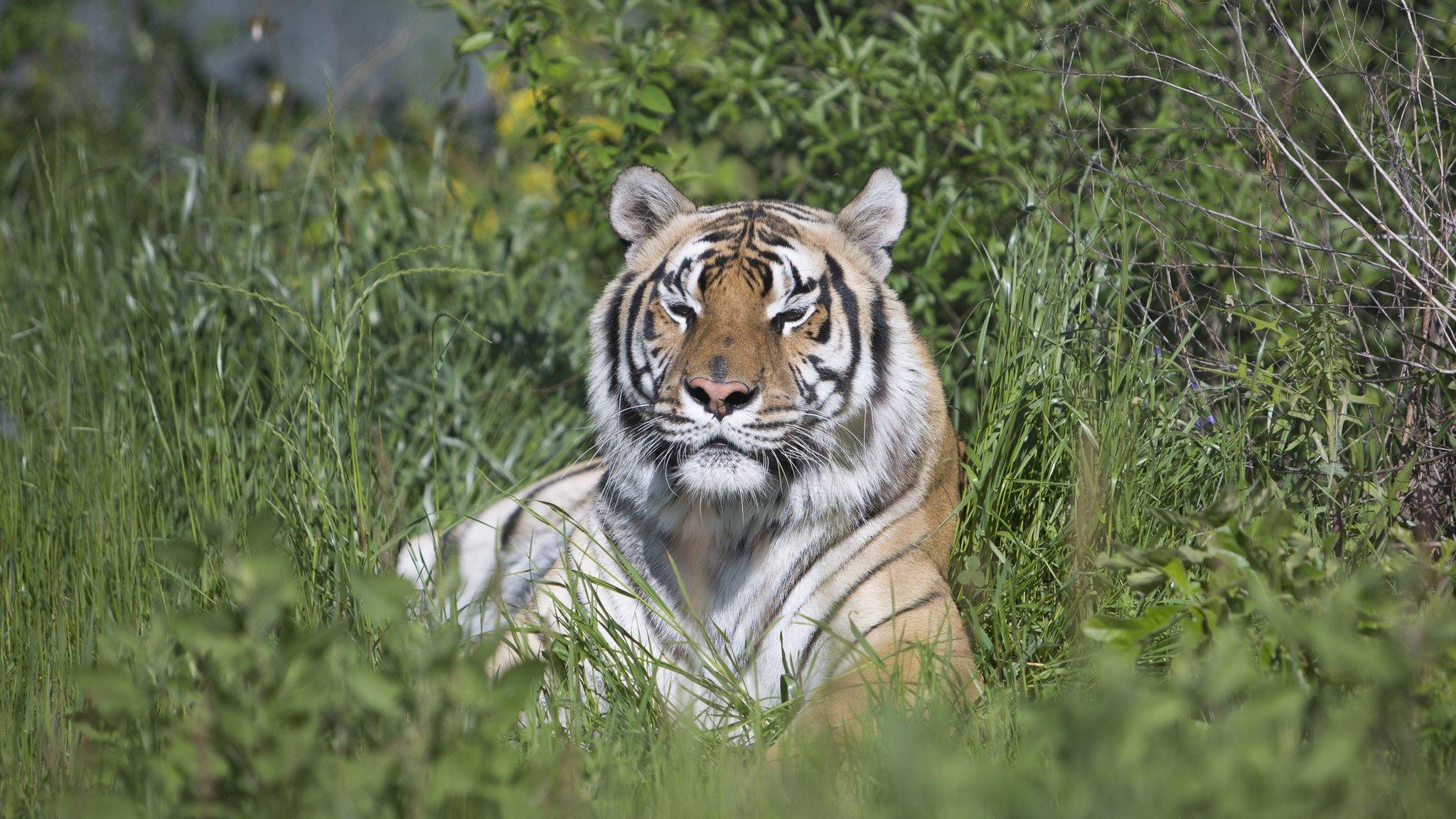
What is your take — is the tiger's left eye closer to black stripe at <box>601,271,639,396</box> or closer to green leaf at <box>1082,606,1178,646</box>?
black stripe at <box>601,271,639,396</box>

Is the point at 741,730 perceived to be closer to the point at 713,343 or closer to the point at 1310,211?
the point at 713,343

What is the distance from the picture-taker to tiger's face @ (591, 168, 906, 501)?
2543 mm

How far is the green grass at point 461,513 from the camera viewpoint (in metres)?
1.51

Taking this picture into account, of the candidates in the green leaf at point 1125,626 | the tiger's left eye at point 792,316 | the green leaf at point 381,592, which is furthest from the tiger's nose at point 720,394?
the green leaf at point 381,592

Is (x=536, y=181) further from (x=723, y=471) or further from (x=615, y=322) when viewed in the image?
(x=723, y=471)

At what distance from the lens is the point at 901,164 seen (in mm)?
3822

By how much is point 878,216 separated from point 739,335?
541 millimetres

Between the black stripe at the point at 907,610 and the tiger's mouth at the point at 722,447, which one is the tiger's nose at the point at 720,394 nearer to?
the tiger's mouth at the point at 722,447

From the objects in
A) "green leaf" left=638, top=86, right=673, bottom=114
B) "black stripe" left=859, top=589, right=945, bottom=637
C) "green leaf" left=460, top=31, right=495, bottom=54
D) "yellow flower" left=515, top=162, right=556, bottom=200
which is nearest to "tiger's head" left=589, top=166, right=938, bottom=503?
"black stripe" left=859, top=589, right=945, bottom=637

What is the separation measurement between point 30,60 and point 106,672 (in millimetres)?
6173

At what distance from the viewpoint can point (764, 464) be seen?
2.55m

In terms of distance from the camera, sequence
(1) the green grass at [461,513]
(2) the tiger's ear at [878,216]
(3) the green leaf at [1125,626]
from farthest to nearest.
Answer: (2) the tiger's ear at [878,216] → (3) the green leaf at [1125,626] → (1) the green grass at [461,513]

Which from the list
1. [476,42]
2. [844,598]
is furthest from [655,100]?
[844,598]

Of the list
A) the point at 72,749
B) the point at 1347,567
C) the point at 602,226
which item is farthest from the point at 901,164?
the point at 72,749
